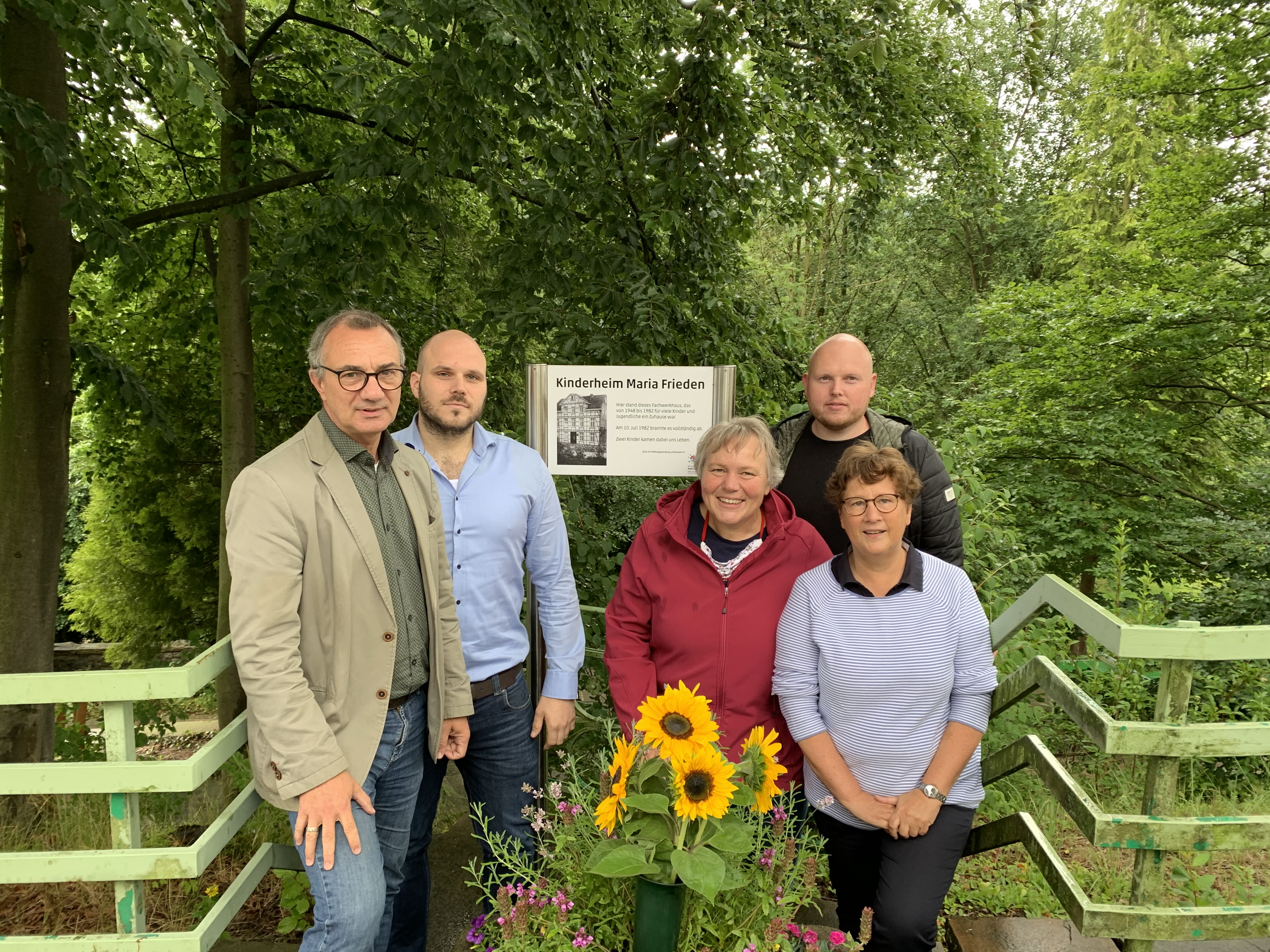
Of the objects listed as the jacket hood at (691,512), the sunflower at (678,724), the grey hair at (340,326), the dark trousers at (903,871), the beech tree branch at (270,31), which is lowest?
the dark trousers at (903,871)

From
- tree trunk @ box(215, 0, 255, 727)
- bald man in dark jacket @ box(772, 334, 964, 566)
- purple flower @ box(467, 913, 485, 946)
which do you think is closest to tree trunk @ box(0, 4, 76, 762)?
tree trunk @ box(215, 0, 255, 727)

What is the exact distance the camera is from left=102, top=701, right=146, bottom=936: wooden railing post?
1907 millimetres

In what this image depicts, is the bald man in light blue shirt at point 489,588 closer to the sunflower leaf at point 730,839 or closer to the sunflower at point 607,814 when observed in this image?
the sunflower at point 607,814

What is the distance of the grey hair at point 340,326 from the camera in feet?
6.77

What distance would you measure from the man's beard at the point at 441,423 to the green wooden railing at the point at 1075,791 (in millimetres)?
815

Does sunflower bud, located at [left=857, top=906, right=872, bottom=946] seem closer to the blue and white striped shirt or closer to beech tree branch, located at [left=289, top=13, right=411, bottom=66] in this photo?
the blue and white striped shirt

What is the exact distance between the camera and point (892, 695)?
2238 mm

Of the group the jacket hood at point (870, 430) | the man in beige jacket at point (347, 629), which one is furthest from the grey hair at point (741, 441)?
the man in beige jacket at point (347, 629)

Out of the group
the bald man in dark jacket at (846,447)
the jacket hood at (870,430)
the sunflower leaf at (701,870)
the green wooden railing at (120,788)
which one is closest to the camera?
the sunflower leaf at (701,870)

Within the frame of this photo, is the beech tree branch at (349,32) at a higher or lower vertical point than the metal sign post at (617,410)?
higher

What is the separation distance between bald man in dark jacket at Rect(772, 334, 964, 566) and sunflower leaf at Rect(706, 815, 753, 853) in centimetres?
131

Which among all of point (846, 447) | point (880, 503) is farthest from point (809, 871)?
point (846, 447)

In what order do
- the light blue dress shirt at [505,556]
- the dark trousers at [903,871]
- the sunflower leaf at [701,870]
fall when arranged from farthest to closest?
the light blue dress shirt at [505,556] → the dark trousers at [903,871] → the sunflower leaf at [701,870]

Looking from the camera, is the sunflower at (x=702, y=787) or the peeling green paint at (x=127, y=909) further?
the peeling green paint at (x=127, y=909)
